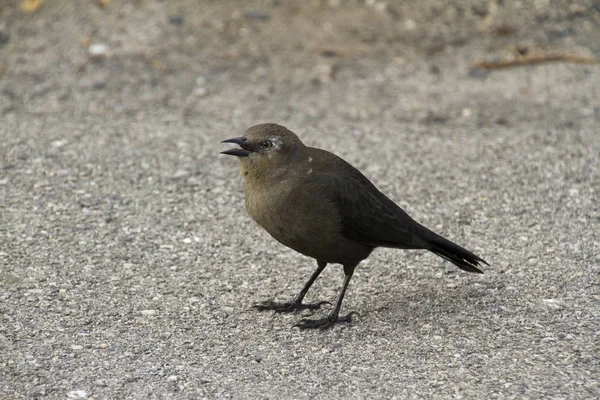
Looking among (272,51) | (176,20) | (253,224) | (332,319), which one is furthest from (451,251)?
(176,20)

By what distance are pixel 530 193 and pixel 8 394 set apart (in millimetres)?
4352

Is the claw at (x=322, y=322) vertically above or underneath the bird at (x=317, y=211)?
underneath

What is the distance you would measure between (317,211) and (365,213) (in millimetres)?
351

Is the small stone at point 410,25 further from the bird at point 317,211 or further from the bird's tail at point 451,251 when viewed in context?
the bird's tail at point 451,251

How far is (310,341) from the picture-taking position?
16.5 feet

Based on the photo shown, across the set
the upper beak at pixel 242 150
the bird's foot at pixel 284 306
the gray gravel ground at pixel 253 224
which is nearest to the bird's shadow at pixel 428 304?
the gray gravel ground at pixel 253 224

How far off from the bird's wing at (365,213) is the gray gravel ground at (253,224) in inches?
16.8

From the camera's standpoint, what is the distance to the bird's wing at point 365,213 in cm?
521

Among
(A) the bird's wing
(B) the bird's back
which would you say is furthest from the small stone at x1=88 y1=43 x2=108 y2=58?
(A) the bird's wing

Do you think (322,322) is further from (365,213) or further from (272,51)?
(272,51)

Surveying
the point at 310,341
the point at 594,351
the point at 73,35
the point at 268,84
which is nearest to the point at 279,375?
the point at 310,341

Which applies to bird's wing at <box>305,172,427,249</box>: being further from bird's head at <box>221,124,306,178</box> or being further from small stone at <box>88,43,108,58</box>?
small stone at <box>88,43,108,58</box>

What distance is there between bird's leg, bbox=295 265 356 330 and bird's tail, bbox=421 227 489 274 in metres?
0.53

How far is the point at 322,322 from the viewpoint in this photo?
5.22 m
